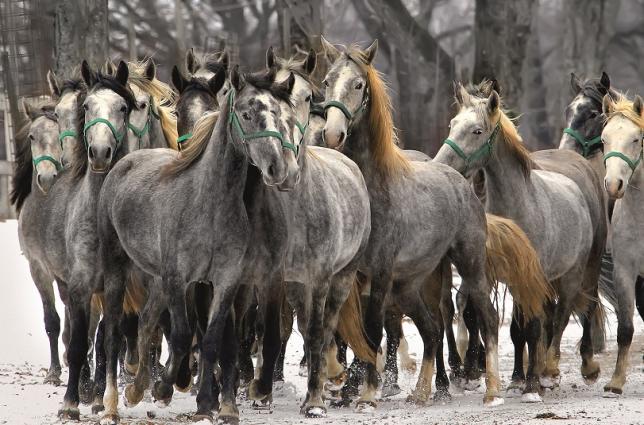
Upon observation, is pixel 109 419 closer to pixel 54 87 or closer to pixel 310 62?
pixel 310 62

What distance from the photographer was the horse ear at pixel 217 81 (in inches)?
381

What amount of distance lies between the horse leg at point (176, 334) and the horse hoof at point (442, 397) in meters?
2.21

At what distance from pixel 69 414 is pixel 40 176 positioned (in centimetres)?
252

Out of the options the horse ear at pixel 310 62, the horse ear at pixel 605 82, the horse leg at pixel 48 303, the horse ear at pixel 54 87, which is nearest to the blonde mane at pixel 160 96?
the horse ear at pixel 54 87

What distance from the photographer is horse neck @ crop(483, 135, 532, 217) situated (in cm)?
1009

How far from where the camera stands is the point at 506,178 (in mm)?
10117

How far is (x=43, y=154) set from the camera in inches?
387

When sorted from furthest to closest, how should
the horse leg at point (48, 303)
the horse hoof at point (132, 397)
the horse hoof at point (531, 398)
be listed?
the horse leg at point (48, 303)
the horse hoof at point (531, 398)
the horse hoof at point (132, 397)

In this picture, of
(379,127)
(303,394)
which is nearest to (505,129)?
(379,127)

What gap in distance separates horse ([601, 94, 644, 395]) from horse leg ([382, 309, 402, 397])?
1565mm

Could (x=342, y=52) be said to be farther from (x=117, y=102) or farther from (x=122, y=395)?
(x=122, y=395)

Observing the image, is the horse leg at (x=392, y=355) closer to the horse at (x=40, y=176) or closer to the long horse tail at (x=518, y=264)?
the long horse tail at (x=518, y=264)

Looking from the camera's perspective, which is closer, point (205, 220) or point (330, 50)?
point (205, 220)

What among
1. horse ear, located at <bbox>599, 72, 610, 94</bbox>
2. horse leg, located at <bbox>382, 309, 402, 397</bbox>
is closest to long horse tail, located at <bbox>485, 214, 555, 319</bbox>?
horse leg, located at <bbox>382, 309, 402, 397</bbox>
